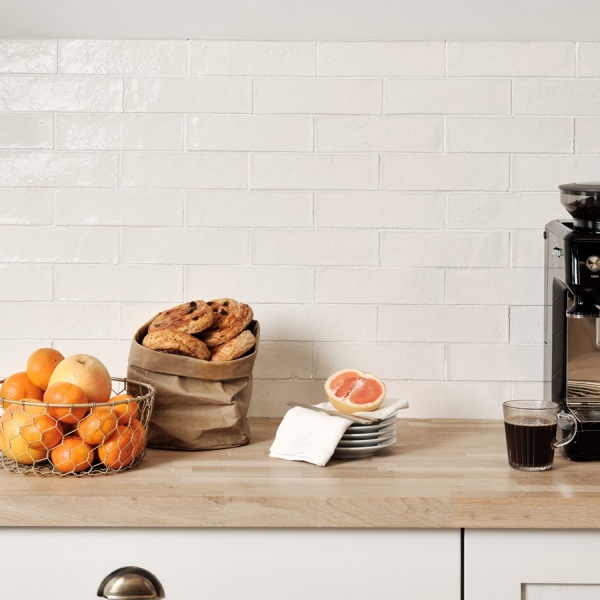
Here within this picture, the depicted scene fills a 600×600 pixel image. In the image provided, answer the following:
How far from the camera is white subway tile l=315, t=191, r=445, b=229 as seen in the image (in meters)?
1.96

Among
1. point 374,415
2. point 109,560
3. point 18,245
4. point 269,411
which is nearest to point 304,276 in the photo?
point 269,411

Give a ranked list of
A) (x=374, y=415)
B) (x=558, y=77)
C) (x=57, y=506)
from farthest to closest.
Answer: (x=558, y=77)
(x=374, y=415)
(x=57, y=506)

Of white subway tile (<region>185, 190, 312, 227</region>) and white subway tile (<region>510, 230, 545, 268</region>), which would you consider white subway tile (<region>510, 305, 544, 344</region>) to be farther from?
white subway tile (<region>185, 190, 312, 227</region>)

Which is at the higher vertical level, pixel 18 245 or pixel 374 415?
pixel 18 245

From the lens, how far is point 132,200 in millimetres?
1965

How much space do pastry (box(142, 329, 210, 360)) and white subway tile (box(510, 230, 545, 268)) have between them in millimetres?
711

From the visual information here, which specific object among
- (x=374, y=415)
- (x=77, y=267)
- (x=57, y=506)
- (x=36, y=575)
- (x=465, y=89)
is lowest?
(x=36, y=575)

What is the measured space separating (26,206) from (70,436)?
633 millimetres

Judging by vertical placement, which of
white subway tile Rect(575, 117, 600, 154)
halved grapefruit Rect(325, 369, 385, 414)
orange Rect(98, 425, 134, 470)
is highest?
white subway tile Rect(575, 117, 600, 154)

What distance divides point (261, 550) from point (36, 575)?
346mm

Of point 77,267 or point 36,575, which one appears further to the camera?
point 77,267

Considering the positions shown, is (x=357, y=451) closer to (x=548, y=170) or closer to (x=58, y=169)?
(x=548, y=170)

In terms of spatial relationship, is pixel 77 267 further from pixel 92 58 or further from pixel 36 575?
pixel 36 575

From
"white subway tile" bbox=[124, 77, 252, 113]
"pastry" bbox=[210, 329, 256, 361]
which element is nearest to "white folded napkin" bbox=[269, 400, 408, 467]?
"pastry" bbox=[210, 329, 256, 361]
